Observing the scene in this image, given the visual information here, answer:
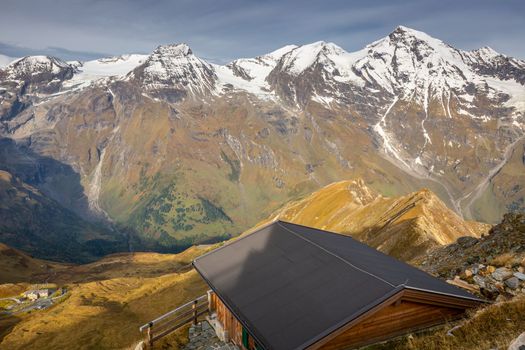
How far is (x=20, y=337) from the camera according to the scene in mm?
101938

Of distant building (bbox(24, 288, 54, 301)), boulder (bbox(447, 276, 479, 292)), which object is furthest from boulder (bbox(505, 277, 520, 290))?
distant building (bbox(24, 288, 54, 301))

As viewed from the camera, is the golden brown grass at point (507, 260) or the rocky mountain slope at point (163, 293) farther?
the rocky mountain slope at point (163, 293)

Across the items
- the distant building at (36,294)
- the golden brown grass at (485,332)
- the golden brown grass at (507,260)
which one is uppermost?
the distant building at (36,294)

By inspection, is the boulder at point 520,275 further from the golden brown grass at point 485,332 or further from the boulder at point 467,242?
the boulder at point 467,242

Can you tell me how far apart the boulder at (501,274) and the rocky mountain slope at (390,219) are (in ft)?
114

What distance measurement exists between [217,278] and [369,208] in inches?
4002


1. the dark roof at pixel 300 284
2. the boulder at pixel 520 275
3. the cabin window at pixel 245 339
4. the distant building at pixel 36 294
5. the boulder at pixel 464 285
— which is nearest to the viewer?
the dark roof at pixel 300 284

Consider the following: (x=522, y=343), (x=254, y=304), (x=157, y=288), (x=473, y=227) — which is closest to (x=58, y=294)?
(x=157, y=288)

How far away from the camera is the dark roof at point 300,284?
1883cm

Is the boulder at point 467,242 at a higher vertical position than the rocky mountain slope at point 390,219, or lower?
higher

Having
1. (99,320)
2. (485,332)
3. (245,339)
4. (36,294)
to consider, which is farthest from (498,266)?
(36,294)

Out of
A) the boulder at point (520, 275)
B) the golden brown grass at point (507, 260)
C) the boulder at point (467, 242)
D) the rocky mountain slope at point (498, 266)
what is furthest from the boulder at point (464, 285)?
the boulder at point (467, 242)

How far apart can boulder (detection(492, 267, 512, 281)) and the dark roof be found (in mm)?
2843

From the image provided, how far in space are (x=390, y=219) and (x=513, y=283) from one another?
75.8 meters
